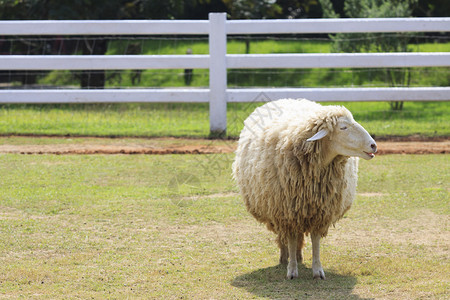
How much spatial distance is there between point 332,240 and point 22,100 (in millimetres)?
7599

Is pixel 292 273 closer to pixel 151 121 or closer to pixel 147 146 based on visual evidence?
pixel 147 146

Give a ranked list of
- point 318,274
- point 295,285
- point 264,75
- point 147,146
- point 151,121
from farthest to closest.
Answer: point 264,75, point 151,121, point 147,146, point 318,274, point 295,285

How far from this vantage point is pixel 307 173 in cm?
552

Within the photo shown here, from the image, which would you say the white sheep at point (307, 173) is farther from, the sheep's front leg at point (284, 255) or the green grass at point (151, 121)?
the green grass at point (151, 121)

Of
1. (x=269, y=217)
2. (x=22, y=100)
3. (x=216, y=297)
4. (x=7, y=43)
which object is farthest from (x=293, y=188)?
(x=7, y=43)

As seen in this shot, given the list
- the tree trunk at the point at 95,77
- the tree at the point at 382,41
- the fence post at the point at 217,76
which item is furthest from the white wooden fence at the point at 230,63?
the tree trunk at the point at 95,77

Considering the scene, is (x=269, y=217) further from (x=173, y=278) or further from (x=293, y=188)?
(x=173, y=278)

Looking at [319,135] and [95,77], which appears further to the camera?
[95,77]

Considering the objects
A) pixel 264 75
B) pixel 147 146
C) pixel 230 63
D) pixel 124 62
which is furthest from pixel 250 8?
pixel 147 146

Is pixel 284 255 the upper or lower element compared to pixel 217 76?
lower

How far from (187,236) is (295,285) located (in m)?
1.62

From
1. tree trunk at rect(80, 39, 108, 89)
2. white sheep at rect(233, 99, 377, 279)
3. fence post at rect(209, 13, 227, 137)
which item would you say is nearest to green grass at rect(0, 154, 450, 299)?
white sheep at rect(233, 99, 377, 279)

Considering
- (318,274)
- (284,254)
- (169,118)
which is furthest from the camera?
(169,118)

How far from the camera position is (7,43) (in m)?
21.4
